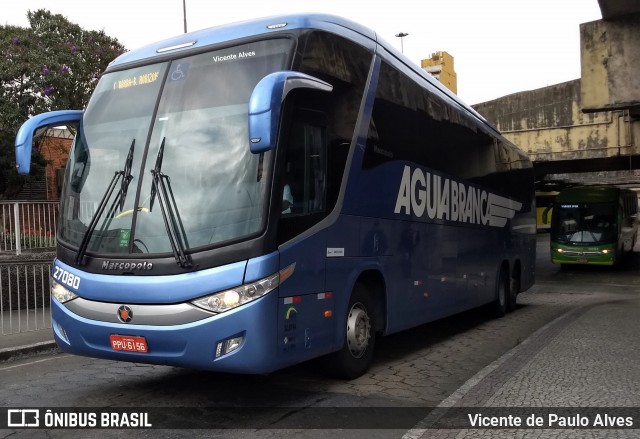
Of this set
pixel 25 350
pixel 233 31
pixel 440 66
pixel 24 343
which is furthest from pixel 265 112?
pixel 440 66

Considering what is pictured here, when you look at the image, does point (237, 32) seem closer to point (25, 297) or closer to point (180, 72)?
point (180, 72)

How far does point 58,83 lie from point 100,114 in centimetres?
1183

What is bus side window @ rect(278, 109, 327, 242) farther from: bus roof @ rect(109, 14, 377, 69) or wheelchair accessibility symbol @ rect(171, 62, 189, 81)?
wheelchair accessibility symbol @ rect(171, 62, 189, 81)

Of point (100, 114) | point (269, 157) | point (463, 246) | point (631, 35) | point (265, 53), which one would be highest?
point (631, 35)

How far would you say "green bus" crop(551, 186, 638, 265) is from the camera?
23969 mm

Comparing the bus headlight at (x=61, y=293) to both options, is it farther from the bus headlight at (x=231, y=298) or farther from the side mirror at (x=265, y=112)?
the side mirror at (x=265, y=112)

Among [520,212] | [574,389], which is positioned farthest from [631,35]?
[574,389]

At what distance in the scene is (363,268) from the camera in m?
6.01

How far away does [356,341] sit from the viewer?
602 centimetres

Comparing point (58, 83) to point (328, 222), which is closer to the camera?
point (328, 222)

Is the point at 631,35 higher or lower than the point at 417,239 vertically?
higher

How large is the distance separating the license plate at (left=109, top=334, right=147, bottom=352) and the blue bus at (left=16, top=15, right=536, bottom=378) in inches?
0.6

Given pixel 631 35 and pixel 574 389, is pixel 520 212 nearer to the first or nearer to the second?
pixel 631 35

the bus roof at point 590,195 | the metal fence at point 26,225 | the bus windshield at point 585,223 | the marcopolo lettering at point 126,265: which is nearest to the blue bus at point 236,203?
the marcopolo lettering at point 126,265
